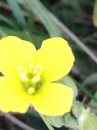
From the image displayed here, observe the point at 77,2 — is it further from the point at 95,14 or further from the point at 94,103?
the point at 94,103

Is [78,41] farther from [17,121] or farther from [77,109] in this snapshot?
[77,109]

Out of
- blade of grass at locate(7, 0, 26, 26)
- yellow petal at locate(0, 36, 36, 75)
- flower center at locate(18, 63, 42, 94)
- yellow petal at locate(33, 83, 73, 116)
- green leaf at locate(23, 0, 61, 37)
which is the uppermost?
blade of grass at locate(7, 0, 26, 26)

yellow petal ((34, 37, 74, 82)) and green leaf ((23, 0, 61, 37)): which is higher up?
green leaf ((23, 0, 61, 37))

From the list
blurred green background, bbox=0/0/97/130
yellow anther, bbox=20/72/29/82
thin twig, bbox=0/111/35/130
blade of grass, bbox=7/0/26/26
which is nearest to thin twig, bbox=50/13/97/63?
blurred green background, bbox=0/0/97/130

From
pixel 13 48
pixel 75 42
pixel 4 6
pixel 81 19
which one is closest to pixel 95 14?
pixel 75 42

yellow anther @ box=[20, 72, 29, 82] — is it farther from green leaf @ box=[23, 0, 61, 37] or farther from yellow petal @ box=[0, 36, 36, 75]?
green leaf @ box=[23, 0, 61, 37]

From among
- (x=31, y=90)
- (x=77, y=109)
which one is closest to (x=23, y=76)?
(x=31, y=90)
